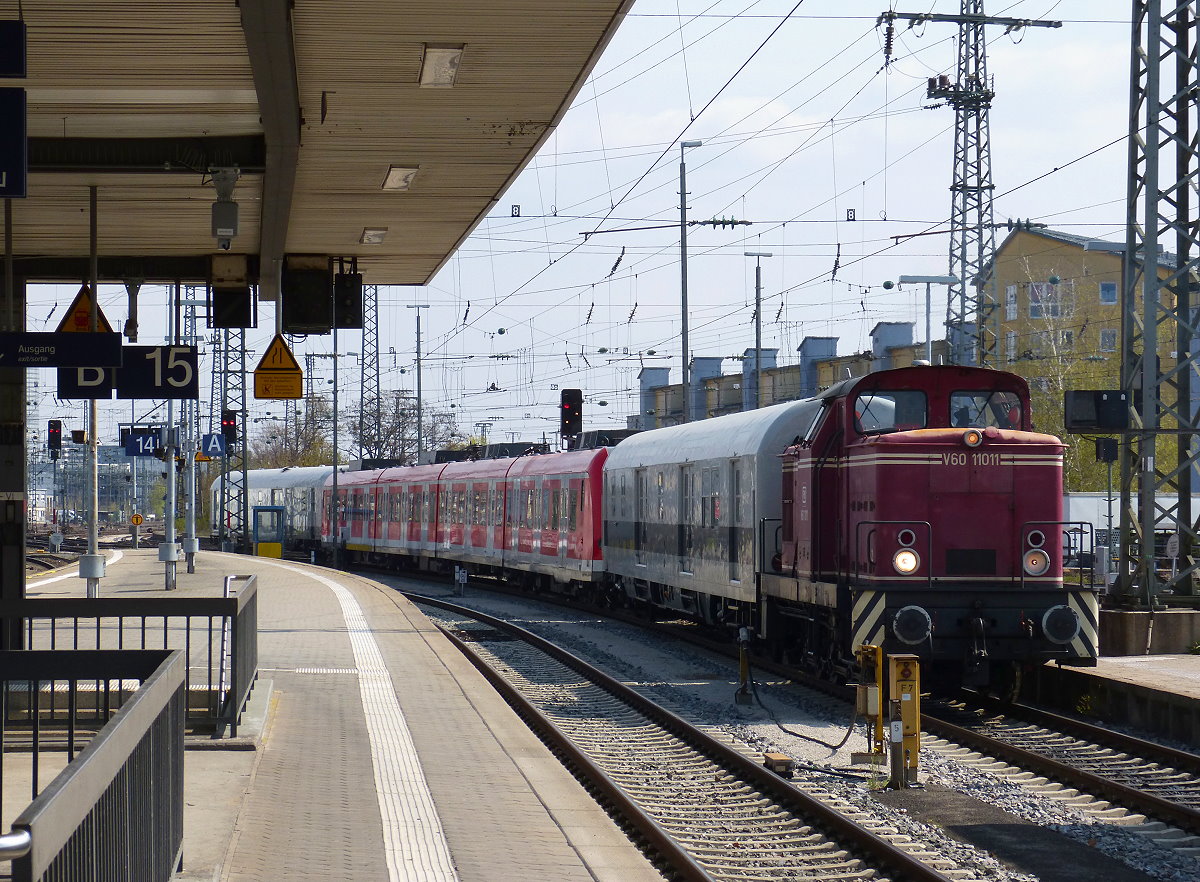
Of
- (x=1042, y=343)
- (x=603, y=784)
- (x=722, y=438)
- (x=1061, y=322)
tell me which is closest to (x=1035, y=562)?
(x=603, y=784)

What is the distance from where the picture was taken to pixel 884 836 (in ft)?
31.9

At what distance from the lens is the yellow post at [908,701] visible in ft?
38.0

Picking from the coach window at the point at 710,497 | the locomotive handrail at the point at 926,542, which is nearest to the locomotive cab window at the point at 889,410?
the locomotive handrail at the point at 926,542

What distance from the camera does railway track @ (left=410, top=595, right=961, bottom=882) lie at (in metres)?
8.99

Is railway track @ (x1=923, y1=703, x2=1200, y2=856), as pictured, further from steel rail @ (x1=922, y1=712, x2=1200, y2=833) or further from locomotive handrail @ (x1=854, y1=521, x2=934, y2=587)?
locomotive handrail @ (x1=854, y1=521, x2=934, y2=587)

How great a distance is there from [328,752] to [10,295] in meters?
5.10

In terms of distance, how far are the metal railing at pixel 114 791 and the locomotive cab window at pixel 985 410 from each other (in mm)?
10243

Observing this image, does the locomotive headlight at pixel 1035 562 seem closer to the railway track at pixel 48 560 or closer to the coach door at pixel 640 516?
the coach door at pixel 640 516

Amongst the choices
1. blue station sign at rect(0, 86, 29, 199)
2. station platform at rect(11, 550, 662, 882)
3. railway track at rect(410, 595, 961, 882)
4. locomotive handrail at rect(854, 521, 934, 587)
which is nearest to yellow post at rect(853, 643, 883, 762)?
railway track at rect(410, 595, 961, 882)

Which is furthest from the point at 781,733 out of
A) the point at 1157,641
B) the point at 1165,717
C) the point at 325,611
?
the point at 325,611

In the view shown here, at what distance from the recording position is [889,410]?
1555cm

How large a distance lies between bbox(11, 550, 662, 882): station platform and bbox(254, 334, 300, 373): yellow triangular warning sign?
3.58 metres

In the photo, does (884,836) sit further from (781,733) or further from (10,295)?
(10,295)

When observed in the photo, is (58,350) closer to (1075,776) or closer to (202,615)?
(202,615)
